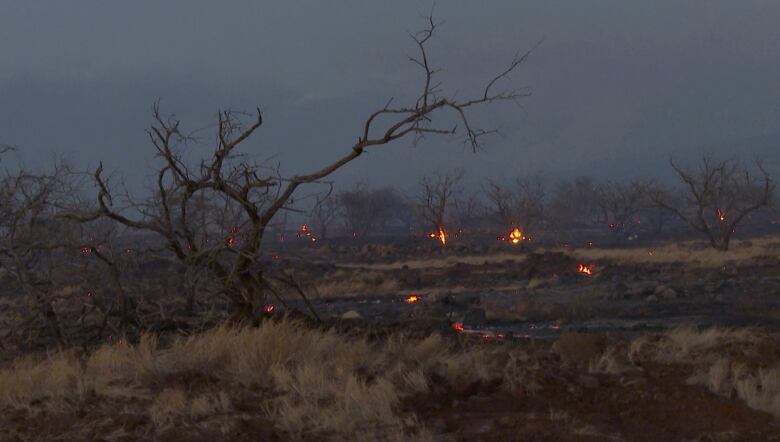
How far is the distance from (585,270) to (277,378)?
2703 centimetres

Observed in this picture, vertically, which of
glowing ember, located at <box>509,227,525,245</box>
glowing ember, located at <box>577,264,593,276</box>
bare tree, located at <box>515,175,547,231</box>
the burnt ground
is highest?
bare tree, located at <box>515,175,547,231</box>

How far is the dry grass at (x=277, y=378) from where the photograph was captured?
7.16m

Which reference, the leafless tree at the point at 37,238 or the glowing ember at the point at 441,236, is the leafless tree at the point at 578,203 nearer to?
the glowing ember at the point at 441,236

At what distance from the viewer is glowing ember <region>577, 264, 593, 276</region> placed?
3330 centimetres

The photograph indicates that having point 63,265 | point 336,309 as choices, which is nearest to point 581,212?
point 336,309

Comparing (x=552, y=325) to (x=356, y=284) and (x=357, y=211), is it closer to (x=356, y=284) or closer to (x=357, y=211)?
(x=356, y=284)

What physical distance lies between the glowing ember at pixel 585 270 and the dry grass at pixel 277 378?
23524mm

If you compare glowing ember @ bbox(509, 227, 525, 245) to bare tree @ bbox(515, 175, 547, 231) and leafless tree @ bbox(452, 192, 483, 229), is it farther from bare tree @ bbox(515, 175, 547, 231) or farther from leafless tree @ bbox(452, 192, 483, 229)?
leafless tree @ bbox(452, 192, 483, 229)

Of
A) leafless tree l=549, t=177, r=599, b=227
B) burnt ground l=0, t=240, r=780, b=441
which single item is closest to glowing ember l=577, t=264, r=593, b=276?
burnt ground l=0, t=240, r=780, b=441

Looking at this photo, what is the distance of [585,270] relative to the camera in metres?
34.1

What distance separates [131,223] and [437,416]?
18.5 ft

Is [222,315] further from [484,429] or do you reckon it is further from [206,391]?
[484,429]

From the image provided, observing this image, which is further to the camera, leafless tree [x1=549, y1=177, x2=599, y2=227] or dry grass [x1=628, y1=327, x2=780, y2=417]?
leafless tree [x1=549, y1=177, x2=599, y2=227]

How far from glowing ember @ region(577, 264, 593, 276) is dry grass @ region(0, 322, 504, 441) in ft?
77.2
